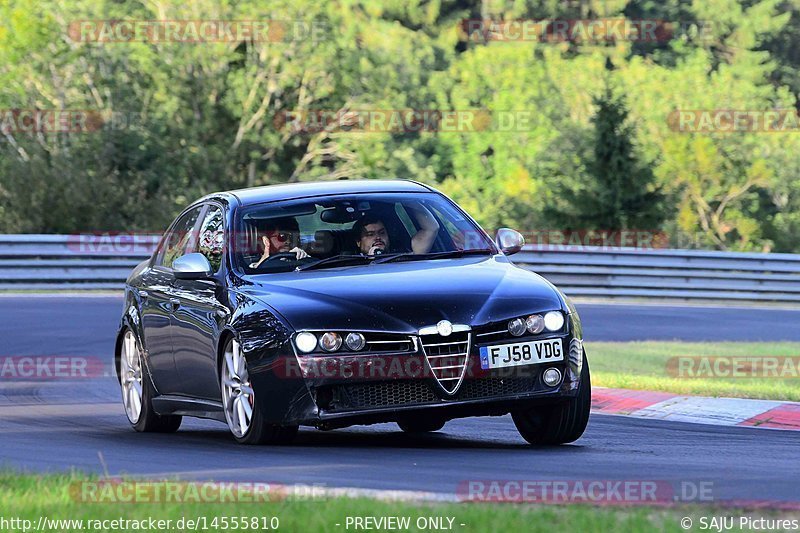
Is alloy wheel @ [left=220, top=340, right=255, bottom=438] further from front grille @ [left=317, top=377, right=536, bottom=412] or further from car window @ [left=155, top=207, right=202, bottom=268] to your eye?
car window @ [left=155, top=207, right=202, bottom=268]

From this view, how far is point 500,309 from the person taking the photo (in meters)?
8.77

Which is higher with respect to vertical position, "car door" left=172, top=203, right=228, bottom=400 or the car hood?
the car hood

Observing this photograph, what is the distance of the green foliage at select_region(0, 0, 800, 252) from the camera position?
37125 mm

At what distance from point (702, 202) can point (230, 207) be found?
50.4 metres

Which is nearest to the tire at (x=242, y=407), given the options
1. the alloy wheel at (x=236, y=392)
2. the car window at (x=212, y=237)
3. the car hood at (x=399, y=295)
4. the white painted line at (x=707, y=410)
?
the alloy wheel at (x=236, y=392)

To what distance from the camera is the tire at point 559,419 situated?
9203 millimetres

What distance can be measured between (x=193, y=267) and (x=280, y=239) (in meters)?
0.56

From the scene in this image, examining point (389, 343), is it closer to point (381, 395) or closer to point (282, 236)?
point (381, 395)

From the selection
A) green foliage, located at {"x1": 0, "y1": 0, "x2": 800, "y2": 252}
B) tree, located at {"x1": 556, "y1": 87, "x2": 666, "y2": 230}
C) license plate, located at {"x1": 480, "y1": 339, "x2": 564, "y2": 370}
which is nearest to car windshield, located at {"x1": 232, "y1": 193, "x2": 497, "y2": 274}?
license plate, located at {"x1": 480, "y1": 339, "x2": 564, "y2": 370}

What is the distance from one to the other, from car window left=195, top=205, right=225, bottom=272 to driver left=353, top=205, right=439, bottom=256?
87 centimetres

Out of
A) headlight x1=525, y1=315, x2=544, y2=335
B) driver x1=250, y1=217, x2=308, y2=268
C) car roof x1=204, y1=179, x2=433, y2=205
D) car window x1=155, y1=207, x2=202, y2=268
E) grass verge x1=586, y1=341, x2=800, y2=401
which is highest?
car roof x1=204, y1=179, x2=433, y2=205

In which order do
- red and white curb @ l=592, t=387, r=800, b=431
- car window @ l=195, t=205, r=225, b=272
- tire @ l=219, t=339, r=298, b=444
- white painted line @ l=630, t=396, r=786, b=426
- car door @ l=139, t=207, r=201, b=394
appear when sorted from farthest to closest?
white painted line @ l=630, t=396, r=786, b=426, red and white curb @ l=592, t=387, r=800, b=431, car door @ l=139, t=207, r=201, b=394, car window @ l=195, t=205, r=225, b=272, tire @ l=219, t=339, r=298, b=444

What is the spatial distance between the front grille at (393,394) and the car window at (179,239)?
2.50 meters

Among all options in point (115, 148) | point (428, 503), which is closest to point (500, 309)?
point (428, 503)
